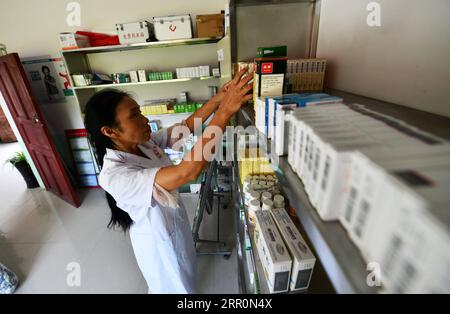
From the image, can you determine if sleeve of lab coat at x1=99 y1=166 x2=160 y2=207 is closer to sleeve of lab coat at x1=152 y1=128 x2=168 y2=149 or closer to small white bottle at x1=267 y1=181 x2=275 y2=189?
sleeve of lab coat at x1=152 y1=128 x2=168 y2=149

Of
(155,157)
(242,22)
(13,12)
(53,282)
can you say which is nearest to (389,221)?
(155,157)

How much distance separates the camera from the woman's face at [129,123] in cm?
103

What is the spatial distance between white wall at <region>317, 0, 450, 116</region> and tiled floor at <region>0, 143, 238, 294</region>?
1819 mm

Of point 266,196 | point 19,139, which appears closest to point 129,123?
point 266,196

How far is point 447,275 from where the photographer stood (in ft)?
0.71

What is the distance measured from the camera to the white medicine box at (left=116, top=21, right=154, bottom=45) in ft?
7.66

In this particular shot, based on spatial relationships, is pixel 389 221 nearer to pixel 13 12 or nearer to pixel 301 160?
pixel 301 160

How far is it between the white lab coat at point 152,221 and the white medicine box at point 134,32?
1.50 meters

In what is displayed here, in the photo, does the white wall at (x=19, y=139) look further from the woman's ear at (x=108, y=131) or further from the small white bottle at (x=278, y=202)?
the small white bottle at (x=278, y=202)

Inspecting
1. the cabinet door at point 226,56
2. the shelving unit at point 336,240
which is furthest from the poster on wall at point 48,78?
the shelving unit at point 336,240

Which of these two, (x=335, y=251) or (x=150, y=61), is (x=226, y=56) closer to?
(x=335, y=251)

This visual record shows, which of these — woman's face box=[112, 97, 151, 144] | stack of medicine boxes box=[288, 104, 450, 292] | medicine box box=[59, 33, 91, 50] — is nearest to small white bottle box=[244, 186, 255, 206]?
woman's face box=[112, 97, 151, 144]

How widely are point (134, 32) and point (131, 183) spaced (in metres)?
2.22

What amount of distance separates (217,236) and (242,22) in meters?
2.01
